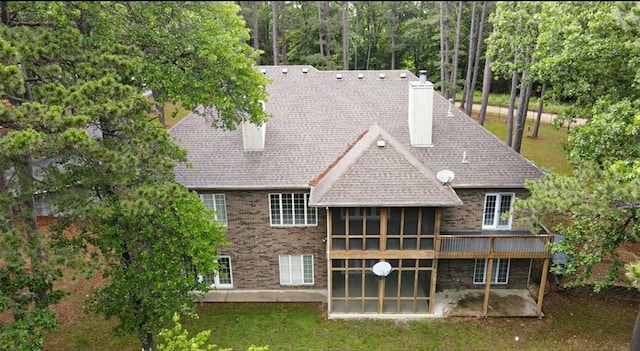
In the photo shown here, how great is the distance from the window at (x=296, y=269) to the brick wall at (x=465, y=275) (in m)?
4.75

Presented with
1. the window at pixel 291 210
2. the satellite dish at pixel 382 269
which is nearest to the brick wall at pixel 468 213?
the satellite dish at pixel 382 269

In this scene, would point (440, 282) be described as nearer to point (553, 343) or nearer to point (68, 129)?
point (553, 343)

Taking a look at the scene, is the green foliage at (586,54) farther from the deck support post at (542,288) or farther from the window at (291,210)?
the window at (291,210)

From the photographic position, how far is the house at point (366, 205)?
14211 millimetres

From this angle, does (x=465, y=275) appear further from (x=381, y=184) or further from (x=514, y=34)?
(x=514, y=34)

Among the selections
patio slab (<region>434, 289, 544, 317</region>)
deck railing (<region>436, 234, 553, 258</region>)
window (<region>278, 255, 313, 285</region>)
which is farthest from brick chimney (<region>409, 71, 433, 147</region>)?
window (<region>278, 255, 313, 285</region>)

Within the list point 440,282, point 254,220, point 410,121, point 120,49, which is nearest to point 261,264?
point 254,220

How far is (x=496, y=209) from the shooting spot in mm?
15547

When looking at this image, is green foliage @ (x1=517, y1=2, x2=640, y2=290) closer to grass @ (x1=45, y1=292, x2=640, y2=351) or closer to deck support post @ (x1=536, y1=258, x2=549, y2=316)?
deck support post @ (x1=536, y1=258, x2=549, y2=316)

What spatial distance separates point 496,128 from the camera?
36562 millimetres

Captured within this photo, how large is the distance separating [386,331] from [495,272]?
16.1 feet

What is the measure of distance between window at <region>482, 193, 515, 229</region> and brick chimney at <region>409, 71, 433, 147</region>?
2.93 metres

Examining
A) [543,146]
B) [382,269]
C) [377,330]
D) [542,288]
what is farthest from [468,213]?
[543,146]

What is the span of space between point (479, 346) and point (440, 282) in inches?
120
